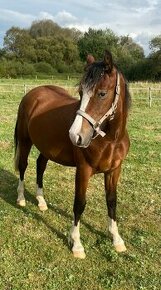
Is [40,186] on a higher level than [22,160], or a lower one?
lower

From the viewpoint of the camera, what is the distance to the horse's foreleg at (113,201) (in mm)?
4051

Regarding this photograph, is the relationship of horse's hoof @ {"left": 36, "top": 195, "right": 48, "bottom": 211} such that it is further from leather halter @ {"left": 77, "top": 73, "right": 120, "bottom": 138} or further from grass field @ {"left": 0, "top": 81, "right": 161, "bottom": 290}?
leather halter @ {"left": 77, "top": 73, "right": 120, "bottom": 138}

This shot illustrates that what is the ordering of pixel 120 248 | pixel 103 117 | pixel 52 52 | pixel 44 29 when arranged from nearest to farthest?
pixel 103 117
pixel 120 248
pixel 52 52
pixel 44 29

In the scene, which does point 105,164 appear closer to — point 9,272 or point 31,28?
point 9,272

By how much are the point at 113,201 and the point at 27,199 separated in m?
1.79

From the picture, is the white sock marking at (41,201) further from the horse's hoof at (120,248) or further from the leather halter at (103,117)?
the leather halter at (103,117)

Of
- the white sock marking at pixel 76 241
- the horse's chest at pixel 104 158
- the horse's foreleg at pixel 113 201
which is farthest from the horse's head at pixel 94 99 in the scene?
the white sock marking at pixel 76 241

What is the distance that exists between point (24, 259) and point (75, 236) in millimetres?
606

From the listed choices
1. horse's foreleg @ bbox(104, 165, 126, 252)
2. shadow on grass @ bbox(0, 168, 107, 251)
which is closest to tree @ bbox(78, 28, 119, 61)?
shadow on grass @ bbox(0, 168, 107, 251)

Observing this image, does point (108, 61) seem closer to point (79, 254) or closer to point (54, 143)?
point (54, 143)

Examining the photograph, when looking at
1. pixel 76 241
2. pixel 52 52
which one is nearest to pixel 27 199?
pixel 76 241

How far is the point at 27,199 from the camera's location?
5.54 m

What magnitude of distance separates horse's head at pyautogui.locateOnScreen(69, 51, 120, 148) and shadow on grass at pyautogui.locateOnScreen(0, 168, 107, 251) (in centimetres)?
168

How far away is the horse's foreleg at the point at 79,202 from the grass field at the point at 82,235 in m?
0.10
